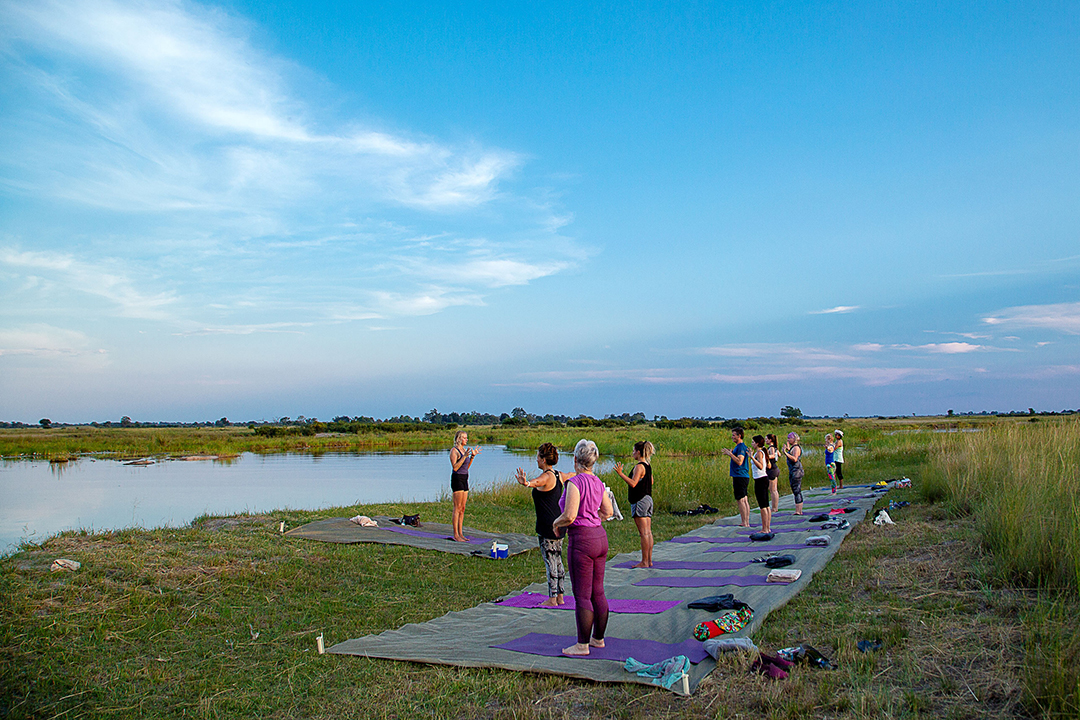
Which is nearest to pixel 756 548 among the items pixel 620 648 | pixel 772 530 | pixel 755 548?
pixel 755 548

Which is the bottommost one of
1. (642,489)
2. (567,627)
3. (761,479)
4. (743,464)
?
(567,627)

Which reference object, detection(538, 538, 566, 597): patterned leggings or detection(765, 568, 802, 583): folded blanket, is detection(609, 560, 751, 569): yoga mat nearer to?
detection(765, 568, 802, 583): folded blanket

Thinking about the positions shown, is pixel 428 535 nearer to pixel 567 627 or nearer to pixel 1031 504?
pixel 567 627

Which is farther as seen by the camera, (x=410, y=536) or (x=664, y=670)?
(x=410, y=536)

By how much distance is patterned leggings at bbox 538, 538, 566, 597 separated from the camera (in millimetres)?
7327

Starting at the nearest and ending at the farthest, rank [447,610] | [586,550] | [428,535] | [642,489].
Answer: [586,550] → [447,610] → [642,489] → [428,535]

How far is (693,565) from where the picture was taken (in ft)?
31.3

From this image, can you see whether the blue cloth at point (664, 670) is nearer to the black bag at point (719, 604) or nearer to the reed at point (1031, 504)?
the black bag at point (719, 604)

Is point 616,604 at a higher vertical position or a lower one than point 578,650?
lower

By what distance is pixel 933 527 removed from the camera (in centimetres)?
969

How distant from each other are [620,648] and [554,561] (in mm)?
1781

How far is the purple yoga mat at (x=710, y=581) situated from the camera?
314 inches

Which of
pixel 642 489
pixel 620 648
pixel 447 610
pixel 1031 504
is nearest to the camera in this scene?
pixel 620 648

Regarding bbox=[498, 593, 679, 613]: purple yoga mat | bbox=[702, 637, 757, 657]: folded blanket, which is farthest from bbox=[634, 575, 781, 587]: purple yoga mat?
bbox=[702, 637, 757, 657]: folded blanket
